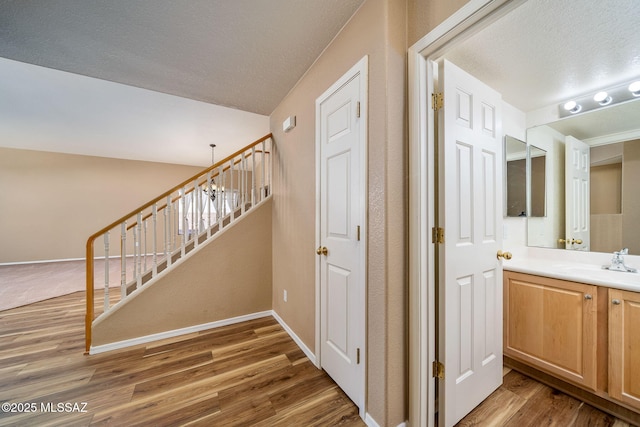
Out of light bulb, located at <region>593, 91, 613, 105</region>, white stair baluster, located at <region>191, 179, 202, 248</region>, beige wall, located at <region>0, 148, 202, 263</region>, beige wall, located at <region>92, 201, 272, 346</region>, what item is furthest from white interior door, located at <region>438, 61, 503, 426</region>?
beige wall, located at <region>0, 148, 202, 263</region>

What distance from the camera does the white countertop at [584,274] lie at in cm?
137

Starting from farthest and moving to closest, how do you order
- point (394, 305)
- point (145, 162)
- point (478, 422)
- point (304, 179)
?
1. point (145, 162)
2. point (304, 179)
3. point (478, 422)
4. point (394, 305)

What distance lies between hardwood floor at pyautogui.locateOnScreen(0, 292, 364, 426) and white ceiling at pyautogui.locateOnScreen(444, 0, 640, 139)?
2.47 meters

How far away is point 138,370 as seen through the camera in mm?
1876

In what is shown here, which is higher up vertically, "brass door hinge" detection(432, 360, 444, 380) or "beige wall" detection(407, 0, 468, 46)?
"beige wall" detection(407, 0, 468, 46)

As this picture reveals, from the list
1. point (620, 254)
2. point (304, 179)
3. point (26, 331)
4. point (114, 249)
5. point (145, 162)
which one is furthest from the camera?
point (145, 162)

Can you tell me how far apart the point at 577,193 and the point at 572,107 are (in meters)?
0.79

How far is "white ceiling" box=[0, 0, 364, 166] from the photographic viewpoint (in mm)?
1465

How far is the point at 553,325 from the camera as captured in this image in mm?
1602

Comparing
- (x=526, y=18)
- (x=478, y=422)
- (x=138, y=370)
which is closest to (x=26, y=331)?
(x=138, y=370)

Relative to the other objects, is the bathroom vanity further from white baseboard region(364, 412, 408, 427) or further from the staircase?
the staircase

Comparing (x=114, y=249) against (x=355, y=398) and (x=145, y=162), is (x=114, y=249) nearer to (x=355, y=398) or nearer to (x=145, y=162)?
(x=145, y=162)

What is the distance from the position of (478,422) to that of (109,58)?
377cm

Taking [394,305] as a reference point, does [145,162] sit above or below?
above
